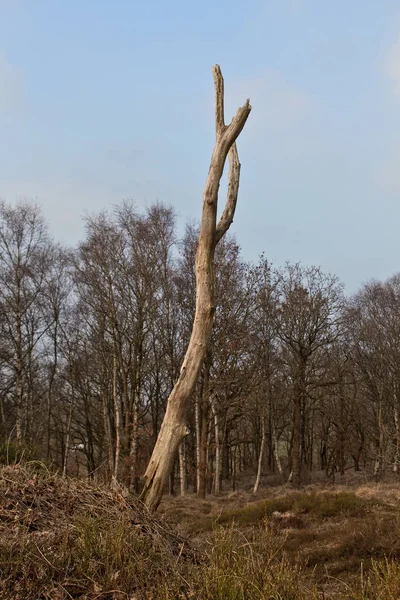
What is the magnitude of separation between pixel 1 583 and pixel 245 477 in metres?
31.7

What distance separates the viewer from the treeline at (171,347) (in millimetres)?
22484

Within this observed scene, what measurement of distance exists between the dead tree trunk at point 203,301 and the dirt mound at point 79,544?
110 centimetres

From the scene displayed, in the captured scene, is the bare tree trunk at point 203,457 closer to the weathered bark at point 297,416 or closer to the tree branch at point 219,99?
the weathered bark at point 297,416

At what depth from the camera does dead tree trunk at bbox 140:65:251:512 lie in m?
7.10

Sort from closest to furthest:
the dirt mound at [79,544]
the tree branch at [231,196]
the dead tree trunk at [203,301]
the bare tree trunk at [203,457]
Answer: the dirt mound at [79,544], the dead tree trunk at [203,301], the tree branch at [231,196], the bare tree trunk at [203,457]

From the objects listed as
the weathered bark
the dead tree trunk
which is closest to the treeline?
the weathered bark

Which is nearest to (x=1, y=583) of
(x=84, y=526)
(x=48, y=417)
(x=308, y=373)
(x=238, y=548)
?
(x=84, y=526)

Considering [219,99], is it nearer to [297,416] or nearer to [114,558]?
[114,558]

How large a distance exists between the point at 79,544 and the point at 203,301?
4.07 meters

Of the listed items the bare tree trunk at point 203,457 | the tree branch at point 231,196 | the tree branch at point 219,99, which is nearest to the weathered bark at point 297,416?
the bare tree trunk at point 203,457

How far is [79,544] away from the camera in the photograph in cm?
448

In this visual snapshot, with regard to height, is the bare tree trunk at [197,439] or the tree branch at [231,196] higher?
the tree branch at [231,196]

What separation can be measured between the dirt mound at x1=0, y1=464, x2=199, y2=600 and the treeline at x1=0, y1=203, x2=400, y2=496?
543 inches

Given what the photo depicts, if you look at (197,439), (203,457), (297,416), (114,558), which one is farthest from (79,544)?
(297,416)
